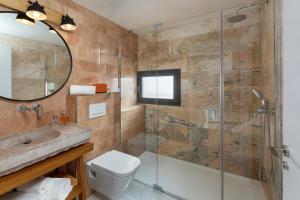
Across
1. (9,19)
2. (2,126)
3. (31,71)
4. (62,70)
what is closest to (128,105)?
(62,70)

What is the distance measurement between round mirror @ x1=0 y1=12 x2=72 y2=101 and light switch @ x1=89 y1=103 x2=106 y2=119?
42 cm

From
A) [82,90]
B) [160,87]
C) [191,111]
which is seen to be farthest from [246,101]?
[82,90]

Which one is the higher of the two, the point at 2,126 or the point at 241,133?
the point at 2,126

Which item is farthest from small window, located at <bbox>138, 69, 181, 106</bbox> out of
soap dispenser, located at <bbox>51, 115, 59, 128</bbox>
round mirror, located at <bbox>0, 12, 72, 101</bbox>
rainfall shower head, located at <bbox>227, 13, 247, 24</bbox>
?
soap dispenser, located at <bbox>51, 115, 59, 128</bbox>

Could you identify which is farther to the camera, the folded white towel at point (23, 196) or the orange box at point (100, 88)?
the orange box at point (100, 88)

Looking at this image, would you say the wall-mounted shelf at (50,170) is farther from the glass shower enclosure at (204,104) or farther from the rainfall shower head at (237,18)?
the rainfall shower head at (237,18)

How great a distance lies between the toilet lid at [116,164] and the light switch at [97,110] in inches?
20.7

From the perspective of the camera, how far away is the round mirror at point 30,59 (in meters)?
1.26

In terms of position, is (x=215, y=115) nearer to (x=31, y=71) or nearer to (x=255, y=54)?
(x=255, y=54)

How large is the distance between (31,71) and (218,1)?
2.21m

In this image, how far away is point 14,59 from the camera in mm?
1301

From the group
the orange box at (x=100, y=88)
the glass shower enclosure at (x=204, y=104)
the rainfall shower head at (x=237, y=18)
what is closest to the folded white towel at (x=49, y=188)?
the orange box at (x=100, y=88)

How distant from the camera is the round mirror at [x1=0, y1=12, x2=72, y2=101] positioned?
4.13 feet

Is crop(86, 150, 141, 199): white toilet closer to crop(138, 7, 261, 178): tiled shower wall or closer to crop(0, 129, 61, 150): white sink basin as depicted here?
crop(0, 129, 61, 150): white sink basin
